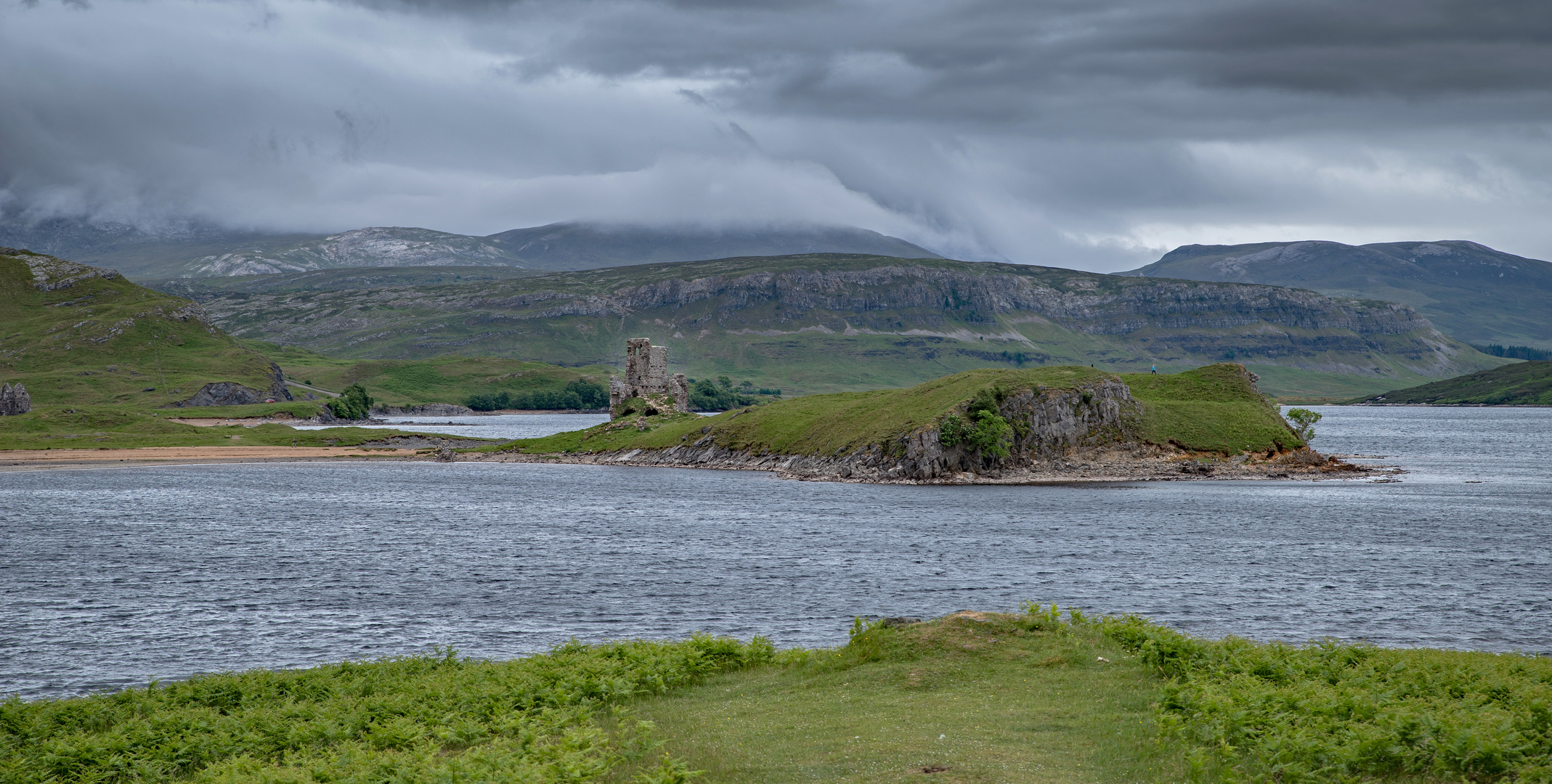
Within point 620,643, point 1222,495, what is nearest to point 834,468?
point 1222,495

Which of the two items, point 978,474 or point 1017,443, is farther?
point 1017,443

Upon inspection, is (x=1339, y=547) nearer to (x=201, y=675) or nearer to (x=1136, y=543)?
(x=1136, y=543)

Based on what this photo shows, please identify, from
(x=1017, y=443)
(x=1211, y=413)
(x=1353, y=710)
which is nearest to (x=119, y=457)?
(x=1017, y=443)

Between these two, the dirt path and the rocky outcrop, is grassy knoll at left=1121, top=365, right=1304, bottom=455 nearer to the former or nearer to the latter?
the rocky outcrop

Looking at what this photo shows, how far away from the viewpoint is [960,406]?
496ft

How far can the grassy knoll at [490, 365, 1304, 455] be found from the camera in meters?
160

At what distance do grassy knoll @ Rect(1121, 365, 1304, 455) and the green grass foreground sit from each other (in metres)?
141

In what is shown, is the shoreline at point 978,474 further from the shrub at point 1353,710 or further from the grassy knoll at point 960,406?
the shrub at point 1353,710

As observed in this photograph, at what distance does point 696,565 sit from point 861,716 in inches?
1960

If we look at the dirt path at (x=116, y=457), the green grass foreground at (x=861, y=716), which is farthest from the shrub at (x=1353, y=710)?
the dirt path at (x=116, y=457)

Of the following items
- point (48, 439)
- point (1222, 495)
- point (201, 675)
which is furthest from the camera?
point (48, 439)

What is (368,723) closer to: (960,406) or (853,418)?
(960,406)

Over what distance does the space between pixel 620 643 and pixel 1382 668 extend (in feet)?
78.1

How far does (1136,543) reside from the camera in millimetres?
87500
